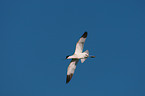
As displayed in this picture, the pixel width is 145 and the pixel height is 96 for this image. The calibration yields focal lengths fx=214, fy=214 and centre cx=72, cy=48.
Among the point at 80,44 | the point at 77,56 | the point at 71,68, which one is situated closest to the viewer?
the point at 77,56

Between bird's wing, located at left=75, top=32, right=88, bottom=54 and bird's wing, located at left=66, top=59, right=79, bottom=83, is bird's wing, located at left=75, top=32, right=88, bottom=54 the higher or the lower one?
the higher one

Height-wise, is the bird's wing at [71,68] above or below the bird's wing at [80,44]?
below

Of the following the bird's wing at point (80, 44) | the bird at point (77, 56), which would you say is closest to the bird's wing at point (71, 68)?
the bird at point (77, 56)

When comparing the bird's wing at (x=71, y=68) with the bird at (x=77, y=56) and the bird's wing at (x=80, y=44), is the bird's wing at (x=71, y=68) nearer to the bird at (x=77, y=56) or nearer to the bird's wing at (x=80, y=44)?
the bird at (x=77, y=56)

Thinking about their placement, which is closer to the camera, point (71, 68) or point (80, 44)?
point (80, 44)

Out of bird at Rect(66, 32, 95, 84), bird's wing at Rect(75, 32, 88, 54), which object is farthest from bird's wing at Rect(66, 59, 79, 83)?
bird's wing at Rect(75, 32, 88, 54)

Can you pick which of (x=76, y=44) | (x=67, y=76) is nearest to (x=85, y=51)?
(x=76, y=44)

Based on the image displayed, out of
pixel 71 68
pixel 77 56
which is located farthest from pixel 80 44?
pixel 71 68

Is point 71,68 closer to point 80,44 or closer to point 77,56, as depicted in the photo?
A: point 77,56

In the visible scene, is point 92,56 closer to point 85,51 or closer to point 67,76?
point 85,51

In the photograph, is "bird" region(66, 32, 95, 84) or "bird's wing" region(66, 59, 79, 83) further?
"bird's wing" region(66, 59, 79, 83)

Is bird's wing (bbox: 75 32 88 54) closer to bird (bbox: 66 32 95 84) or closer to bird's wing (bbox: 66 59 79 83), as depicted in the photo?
bird (bbox: 66 32 95 84)

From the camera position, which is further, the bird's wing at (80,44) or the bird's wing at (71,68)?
the bird's wing at (71,68)

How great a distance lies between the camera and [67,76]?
67.2 feet
